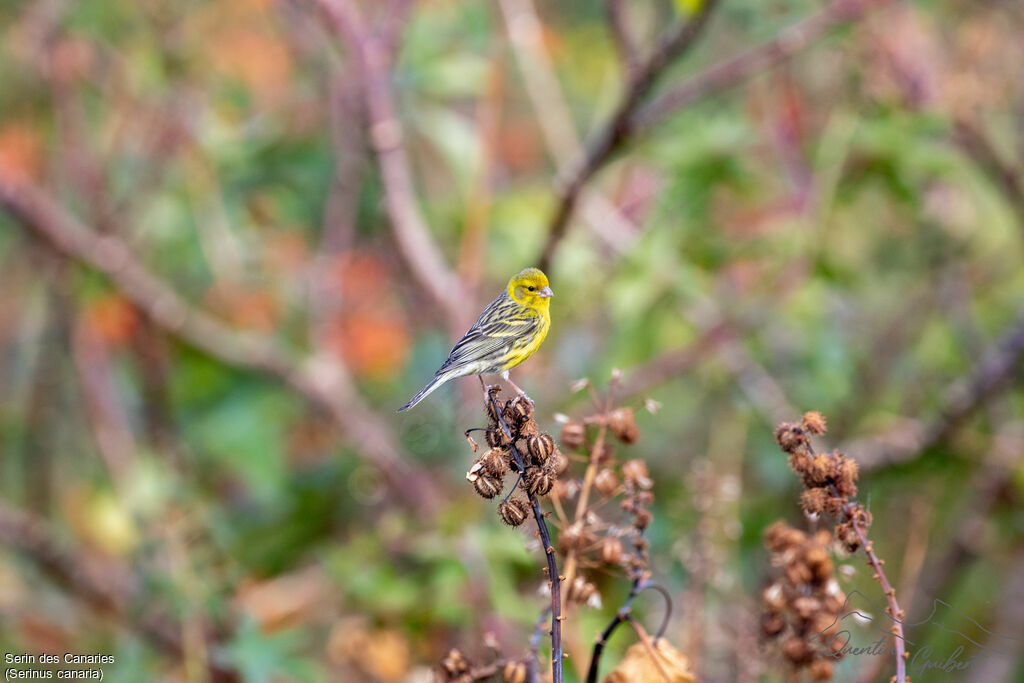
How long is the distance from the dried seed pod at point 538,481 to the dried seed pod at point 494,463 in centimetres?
4

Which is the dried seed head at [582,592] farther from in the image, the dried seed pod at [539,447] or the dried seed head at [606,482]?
the dried seed pod at [539,447]

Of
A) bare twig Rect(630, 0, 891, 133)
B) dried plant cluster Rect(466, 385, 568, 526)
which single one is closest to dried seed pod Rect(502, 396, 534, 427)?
dried plant cluster Rect(466, 385, 568, 526)

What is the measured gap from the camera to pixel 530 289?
1.76 m

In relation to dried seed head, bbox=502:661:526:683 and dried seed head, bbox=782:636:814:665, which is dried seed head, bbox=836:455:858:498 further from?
dried seed head, bbox=502:661:526:683

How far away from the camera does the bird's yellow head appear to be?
1750 millimetres

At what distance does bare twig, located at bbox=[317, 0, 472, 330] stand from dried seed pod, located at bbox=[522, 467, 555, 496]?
280 cm

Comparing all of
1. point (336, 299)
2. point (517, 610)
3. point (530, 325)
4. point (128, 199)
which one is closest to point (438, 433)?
point (336, 299)

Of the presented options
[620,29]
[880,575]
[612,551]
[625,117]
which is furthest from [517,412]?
[620,29]

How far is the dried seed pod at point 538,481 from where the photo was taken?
132 centimetres

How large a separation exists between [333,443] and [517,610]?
2830 millimetres

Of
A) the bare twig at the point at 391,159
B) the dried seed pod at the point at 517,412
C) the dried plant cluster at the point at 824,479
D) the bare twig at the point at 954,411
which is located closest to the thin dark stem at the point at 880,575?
the dried plant cluster at the point at 824,479

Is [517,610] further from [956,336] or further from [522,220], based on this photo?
[956,336]

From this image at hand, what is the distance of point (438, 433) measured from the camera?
14.9 feet

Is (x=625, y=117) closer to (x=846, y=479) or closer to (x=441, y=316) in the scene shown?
(x=441, y=316)
